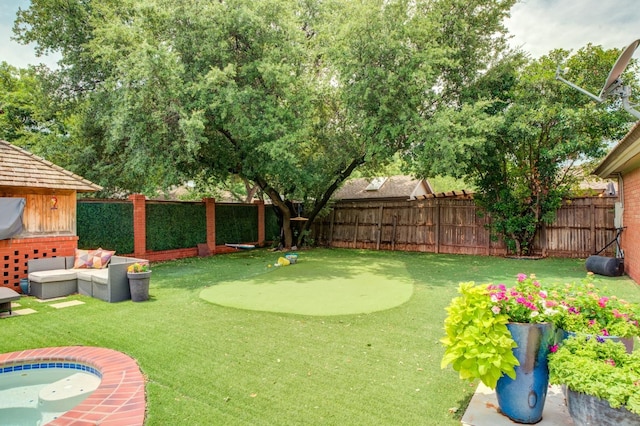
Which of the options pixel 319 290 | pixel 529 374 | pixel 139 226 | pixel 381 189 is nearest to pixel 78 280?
pixel 139 226

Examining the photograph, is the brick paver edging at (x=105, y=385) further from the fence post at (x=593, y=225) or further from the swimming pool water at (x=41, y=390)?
the fence post at (x=593, y=225)

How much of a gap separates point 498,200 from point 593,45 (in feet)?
16.5

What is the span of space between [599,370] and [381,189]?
21.3 m

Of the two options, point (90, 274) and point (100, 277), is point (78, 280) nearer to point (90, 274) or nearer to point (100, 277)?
point (90, 274)

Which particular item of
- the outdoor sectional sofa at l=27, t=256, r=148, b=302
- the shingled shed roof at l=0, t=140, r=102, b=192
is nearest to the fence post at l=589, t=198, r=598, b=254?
the outdoor sectional sofa at l=27, t=256, r=148, b=302

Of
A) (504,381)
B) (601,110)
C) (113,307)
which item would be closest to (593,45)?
(601,110)

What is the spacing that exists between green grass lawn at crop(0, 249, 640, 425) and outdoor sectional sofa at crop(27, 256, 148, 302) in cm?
24

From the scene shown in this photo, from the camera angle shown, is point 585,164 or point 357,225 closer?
point 585,164

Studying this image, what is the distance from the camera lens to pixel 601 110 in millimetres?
10234

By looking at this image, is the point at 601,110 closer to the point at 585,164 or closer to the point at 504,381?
the point at 585,164

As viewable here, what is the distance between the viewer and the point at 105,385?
3.43 metres

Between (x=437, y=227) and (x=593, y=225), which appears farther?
(x=437, y=227)

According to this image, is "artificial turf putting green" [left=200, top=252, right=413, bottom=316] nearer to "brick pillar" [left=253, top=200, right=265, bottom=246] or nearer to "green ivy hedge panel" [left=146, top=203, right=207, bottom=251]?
"green ivy hedge panel" [left=146, top=203, right=207, bottom=251]

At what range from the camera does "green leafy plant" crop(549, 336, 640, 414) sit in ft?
6.68
